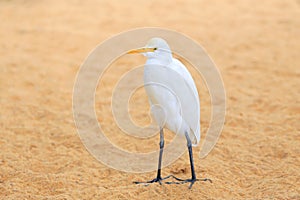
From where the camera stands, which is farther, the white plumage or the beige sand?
the beige sand

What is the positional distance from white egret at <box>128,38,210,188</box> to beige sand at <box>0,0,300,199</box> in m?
0.51

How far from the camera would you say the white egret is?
3355 millimetres

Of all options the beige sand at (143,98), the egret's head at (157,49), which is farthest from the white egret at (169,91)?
the beige sand at (143,98)

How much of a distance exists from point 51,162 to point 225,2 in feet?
21.4

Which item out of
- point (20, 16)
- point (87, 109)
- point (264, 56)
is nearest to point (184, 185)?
point (87, 109)

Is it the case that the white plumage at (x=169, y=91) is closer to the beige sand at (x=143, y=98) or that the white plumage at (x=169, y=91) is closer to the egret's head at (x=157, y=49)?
the egret's head at (x=157, y=49)

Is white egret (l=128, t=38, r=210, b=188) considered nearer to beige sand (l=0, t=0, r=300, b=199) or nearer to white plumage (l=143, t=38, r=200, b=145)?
white plumage (l=143, t=38, r=200, b=145)

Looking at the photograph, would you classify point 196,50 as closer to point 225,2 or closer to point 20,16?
point 225,2

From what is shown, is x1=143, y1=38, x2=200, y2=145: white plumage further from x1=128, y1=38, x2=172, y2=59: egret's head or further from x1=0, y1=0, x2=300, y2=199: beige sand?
x1=0, y1=0, x2=300, y2=199: beige sand

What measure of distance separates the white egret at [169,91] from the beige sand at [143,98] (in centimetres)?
51

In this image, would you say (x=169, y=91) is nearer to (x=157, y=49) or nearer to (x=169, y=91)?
(x=169, y=91)

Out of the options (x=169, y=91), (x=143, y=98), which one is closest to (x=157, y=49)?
(x=169, y=91)

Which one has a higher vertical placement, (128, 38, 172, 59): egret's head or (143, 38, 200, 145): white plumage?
(128, 38, 172, 59): egret's head

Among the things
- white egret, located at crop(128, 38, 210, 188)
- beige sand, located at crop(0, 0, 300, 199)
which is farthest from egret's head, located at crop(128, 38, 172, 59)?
beige sand, located at crop(0, 0, 300, 199)
